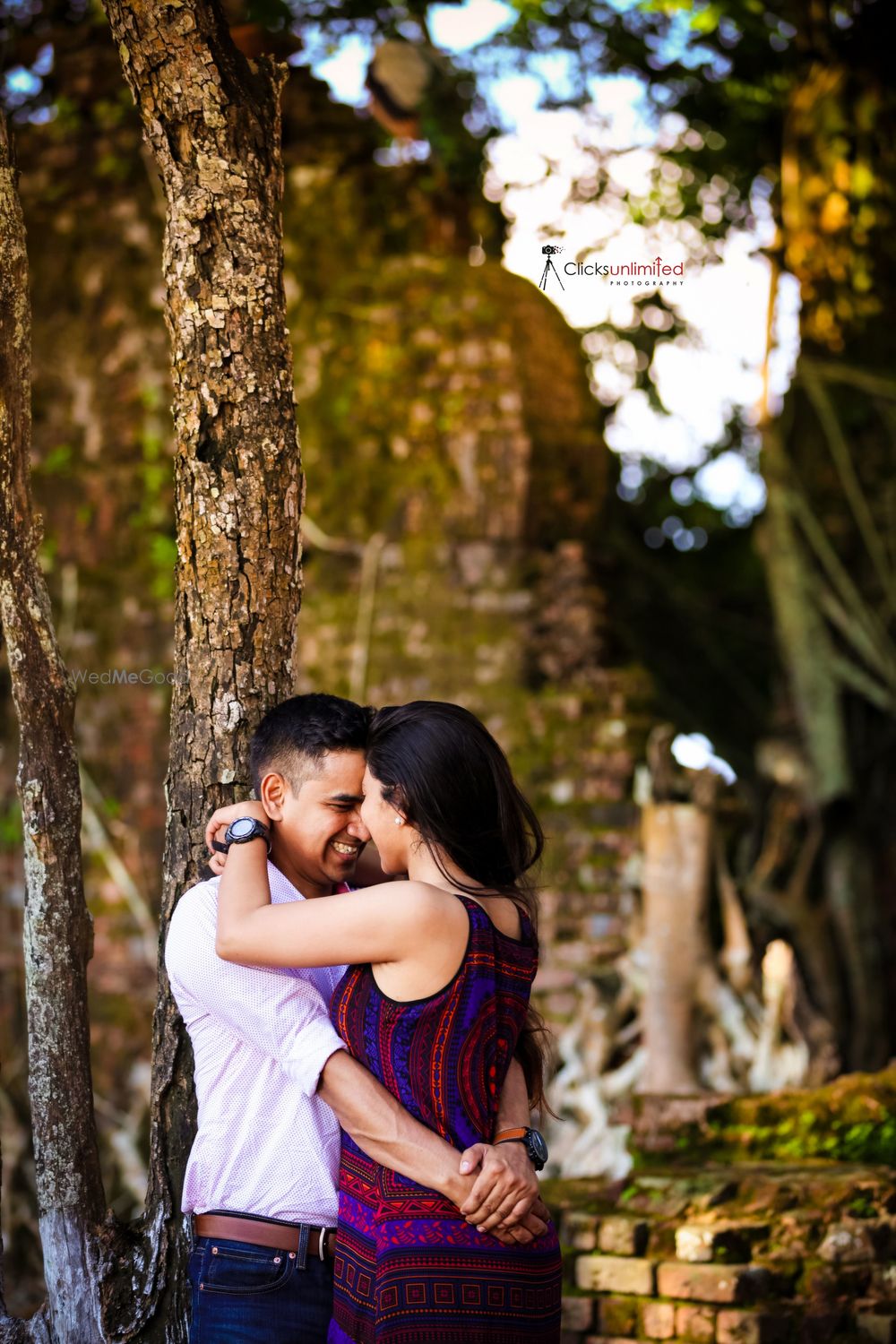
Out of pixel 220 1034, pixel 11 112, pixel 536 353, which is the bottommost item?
pixel 220 1034

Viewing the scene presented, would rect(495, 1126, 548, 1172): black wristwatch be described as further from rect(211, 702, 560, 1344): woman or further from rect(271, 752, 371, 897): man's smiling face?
rect(271, 752, 371, 897): man's smiling face

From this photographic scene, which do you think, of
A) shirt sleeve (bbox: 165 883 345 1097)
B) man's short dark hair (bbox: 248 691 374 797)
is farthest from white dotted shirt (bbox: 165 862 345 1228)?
man's short dark hair (bbox: 248 691 374 797)

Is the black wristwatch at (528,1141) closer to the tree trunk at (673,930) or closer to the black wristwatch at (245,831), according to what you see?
Answer: the black wristwatch at (245,831)

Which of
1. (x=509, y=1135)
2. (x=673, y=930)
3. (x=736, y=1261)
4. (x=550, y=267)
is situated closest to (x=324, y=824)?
(x=509, y=1135)

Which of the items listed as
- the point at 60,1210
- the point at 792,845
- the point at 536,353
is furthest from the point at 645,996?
the point at 60,1210

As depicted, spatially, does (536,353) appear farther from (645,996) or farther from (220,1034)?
(220,1034)

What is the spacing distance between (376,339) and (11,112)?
7.46ft

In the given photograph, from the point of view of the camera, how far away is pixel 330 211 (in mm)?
7059

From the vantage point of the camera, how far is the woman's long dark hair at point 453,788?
2.19m

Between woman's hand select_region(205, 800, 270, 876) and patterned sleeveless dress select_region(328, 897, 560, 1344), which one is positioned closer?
patterned sleeveless dress select_region(328, 897, 560, 1344)

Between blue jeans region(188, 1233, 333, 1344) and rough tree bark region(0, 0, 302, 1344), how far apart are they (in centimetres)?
41

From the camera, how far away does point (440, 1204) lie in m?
2.08

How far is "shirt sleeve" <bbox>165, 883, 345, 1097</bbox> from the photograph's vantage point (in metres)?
2.19

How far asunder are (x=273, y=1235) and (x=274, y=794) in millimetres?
712
